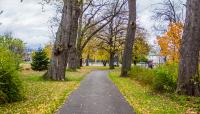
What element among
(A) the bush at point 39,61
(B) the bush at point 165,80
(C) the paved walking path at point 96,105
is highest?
(A) the bush at point 39,61

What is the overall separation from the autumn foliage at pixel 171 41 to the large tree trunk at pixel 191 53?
47249mm

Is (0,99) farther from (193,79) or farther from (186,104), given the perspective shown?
(193,79)

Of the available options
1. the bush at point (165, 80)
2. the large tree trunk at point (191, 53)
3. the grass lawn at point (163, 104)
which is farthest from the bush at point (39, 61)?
the large tree trunk at point (191, 53)

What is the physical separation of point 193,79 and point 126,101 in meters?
3.34

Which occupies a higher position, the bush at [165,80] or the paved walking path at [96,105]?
the bush at [165,80]

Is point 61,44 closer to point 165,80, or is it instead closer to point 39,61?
point 165,80

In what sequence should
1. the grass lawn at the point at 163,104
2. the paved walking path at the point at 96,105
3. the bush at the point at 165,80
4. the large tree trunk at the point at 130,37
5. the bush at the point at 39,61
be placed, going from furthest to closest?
1. the bush at the point at 39,61
2. the large tree trunk at the point at 130,37
3. the bush at the point at 165,80
4. the grass lawn at the point at 163,104
5. the paved walking path at the point at 96,105

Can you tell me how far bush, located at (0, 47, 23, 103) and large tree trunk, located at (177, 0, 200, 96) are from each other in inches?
A: 264

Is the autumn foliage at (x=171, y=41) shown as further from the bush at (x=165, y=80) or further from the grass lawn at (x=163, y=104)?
the grass lawn at (x=163, y=104)

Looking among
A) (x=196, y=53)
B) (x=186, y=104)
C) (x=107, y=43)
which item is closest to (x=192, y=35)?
(x=196, y=53)

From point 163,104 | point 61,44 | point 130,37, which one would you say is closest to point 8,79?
point 163,104

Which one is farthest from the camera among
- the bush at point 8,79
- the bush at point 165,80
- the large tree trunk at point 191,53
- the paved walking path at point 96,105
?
the bush at point 165,80

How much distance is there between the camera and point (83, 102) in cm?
1600

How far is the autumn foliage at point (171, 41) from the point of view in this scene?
67875 millimetres
